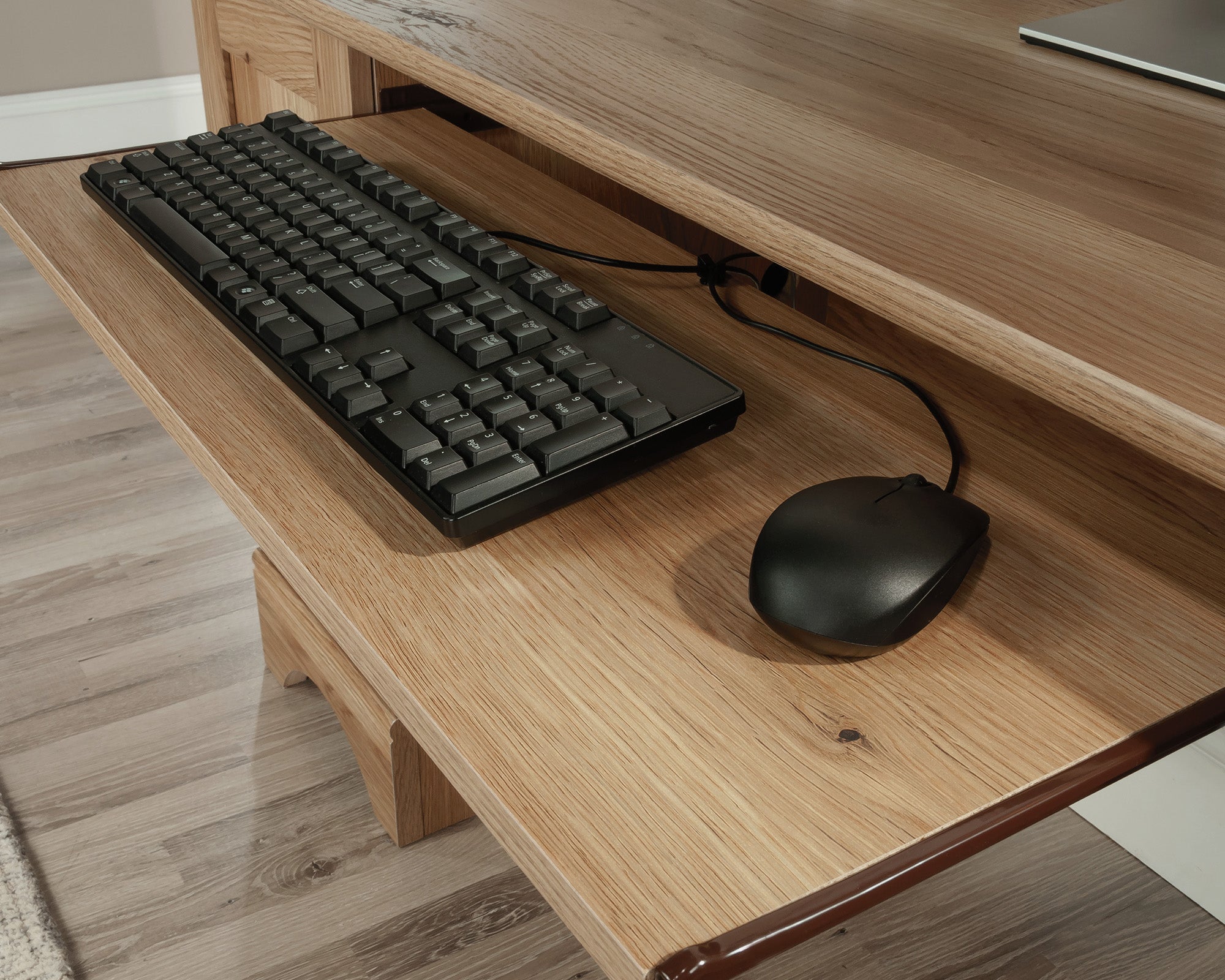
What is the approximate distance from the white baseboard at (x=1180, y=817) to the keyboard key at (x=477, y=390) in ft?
2.48

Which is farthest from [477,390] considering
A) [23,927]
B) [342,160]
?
[23,927]

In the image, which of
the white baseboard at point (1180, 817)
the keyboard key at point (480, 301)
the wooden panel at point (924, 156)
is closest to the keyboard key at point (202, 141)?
the wooden panel at point (924, 156)

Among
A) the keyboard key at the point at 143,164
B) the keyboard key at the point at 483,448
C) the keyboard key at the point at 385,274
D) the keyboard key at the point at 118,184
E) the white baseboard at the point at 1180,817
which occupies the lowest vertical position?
the white baseboard at the point at 1180,817

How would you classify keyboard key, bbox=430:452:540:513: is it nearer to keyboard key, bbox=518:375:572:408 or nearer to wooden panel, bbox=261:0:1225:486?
keyboard key, bbox=518:375:572:408

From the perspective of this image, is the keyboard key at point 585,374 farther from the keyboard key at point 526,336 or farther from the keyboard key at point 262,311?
the keyboard key at point 262,311

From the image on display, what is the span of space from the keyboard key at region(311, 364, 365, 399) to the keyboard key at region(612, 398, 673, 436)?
0.13 metres

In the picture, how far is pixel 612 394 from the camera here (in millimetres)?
540

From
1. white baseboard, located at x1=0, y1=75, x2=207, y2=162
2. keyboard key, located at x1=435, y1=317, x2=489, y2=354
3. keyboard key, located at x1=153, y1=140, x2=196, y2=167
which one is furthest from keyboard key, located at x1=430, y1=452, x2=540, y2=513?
white baseboard, located at x1=0, y1=75, x2=207, y2=162

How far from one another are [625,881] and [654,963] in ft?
0.10

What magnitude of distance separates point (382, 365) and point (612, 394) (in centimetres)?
12

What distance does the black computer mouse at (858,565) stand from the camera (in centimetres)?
42

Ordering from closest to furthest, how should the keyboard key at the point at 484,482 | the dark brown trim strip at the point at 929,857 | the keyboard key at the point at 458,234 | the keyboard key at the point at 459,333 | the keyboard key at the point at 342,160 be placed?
1. the dark brown trim strip at the point at 929,857
2. the keyboard key at the point at 484,482
3. the keyboard key at the point at 459,333
4. the keyboard key at the point at 458,234
5. the keyboard key at the point at 342,160

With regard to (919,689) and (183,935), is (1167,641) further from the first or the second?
(183,935)

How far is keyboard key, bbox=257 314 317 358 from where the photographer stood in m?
0.58
